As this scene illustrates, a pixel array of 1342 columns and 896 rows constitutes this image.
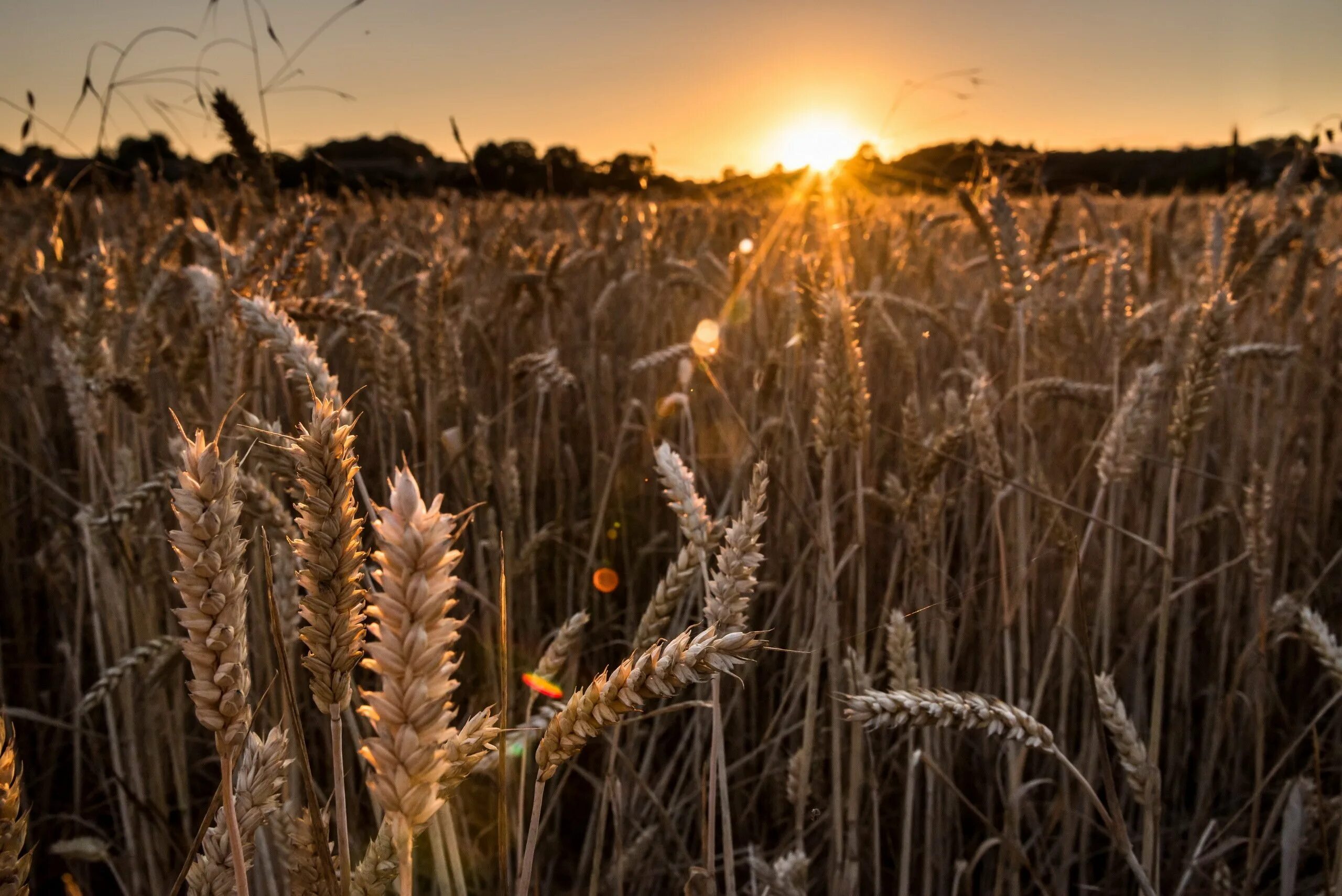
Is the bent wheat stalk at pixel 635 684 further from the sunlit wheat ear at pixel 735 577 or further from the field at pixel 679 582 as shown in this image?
the sunlit wheat ear at pixel 735 577

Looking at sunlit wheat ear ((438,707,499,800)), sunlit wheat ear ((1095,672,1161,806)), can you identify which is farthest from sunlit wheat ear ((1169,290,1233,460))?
sunlit wheat ear ((438,707,499,800))

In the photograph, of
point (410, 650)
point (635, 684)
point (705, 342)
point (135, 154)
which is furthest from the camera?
point (135, 154)

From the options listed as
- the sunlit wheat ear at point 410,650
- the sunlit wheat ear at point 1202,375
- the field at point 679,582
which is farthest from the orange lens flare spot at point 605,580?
the sunlit wheat ear at point 410,650

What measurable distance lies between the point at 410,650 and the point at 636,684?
0.19 metres

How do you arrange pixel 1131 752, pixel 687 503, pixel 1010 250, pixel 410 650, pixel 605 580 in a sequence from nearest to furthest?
pixel 410 650
pixel 687 503
pixel 1131 752
pixel 1010 250
pixel 605 580

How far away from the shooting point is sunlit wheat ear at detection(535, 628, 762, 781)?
1.90ft

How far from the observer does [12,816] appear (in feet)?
1.73

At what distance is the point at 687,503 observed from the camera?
3.07 ft

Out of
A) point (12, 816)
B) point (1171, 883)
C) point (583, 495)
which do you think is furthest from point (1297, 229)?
point (12, 816)

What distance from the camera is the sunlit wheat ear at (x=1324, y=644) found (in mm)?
1165

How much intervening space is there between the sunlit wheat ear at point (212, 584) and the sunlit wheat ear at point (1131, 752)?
0.96 m

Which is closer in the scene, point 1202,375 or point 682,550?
point 682,550

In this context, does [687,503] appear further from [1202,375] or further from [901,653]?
[1202,375]

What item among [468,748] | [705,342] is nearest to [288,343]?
[468,748]
